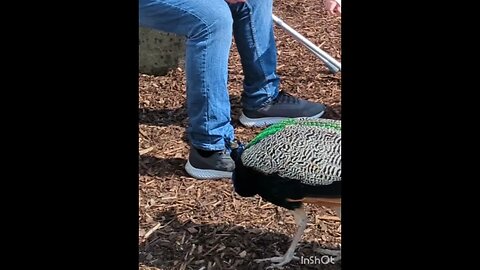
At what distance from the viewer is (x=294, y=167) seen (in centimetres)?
166

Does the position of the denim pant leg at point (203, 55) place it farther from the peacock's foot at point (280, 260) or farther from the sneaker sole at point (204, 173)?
the peacock's foot at point (280, 260)

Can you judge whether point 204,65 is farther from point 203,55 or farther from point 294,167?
point 294,167

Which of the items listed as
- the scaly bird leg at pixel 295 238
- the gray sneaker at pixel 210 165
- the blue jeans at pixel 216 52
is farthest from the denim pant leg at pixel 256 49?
the scaly bird leg at pixel 295 238

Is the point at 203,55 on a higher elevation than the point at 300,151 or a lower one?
higher

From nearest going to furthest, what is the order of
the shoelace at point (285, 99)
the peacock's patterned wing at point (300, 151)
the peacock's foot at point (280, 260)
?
the peacock's patterned wing at point (300, 151), the peacock's foot at point (280, 260), the shoelace at point (285, 99)

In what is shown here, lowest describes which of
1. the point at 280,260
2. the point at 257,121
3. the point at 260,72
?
the point at 280,260

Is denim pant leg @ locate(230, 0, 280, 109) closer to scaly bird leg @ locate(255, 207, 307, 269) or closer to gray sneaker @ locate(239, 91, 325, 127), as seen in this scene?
gray sneaker @ locate(239, 91, 325, 127)

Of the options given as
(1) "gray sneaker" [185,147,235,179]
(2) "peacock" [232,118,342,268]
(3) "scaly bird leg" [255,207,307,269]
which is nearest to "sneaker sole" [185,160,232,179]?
(1) "gray sneaker" [185,147,235,179]

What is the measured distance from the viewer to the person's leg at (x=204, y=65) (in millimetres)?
1721

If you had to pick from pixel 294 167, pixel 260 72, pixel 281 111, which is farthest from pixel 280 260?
pixel 260 72

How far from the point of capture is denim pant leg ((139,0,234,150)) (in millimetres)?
1715

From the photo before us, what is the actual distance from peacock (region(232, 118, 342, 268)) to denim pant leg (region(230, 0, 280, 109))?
179mm

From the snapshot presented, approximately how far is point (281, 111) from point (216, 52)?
20 cm
